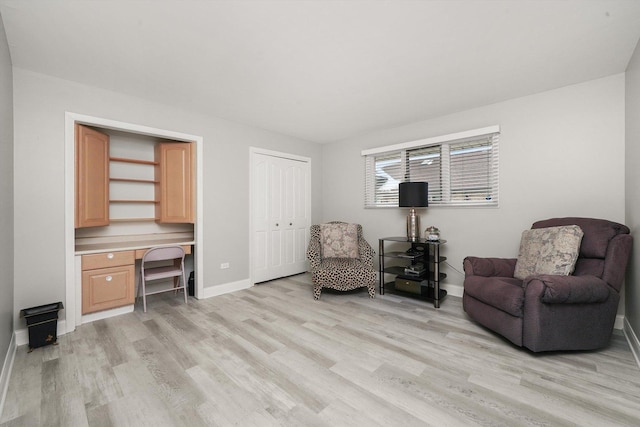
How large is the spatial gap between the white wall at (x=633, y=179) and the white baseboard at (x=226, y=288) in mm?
4056

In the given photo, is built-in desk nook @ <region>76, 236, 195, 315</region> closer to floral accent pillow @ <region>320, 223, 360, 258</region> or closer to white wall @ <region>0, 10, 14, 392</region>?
white wall @ <region>0, 10, 14, 392</region>

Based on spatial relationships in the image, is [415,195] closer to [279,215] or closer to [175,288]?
[279,215]

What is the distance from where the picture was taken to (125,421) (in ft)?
4.73

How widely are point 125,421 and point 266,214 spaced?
3019 mm

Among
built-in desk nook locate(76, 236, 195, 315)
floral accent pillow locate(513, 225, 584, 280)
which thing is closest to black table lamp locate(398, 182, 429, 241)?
floral accent pillow locate(513, 225, 584, 280)

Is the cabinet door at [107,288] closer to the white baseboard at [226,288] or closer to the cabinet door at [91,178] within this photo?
the cabinet door at [91,178]

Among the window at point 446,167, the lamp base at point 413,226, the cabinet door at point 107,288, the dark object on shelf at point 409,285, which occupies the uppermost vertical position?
the window at point 446,167

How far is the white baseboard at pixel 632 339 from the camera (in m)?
1.98

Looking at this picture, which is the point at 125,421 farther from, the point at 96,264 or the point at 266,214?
the point at 266,214

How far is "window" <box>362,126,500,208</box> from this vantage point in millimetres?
3273

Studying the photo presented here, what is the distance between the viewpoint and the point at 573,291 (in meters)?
1.96

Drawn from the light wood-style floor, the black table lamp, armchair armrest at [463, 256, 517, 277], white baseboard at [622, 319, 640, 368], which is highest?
the black table lamp

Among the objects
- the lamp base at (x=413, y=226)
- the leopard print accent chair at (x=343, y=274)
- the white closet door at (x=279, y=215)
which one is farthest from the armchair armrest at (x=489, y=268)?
the white closet door at (x=279, y=215)

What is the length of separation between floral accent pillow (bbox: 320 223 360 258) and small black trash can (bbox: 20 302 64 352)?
2980 millimetres
